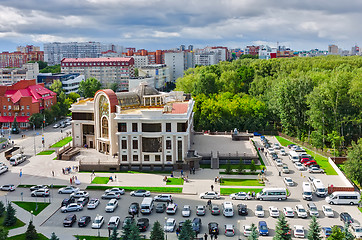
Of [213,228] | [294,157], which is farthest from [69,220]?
[294,157]

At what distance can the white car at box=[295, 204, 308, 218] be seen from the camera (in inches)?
1597

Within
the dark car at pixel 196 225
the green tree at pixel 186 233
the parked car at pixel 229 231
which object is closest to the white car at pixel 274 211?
the parked car at pixel 229 231

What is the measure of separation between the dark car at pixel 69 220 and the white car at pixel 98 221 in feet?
8.14

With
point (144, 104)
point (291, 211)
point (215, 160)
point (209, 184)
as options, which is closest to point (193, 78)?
point (144, 104)

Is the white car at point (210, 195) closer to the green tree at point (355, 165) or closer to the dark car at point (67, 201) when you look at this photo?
the dark car at point (67, 201)

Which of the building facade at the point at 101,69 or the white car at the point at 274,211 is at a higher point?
the building facade at the point at 101,69

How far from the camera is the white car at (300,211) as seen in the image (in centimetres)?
4057

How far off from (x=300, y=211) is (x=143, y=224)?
58.0ft

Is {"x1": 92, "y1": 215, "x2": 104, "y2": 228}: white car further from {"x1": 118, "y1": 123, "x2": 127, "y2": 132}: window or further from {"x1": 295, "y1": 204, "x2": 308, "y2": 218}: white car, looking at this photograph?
{"x1": 295, "y1": 204, "x2": 308, "y2": 218}: white car

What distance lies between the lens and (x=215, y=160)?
196 feet

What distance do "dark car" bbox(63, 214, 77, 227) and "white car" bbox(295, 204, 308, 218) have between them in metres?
24.8

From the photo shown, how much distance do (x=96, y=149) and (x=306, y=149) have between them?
40.3 metres

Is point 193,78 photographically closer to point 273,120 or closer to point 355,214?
point 273,120

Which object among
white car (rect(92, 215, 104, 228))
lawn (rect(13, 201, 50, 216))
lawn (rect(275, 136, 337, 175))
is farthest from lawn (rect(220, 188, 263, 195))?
lawn (rect(13, 201, 50, 216))
